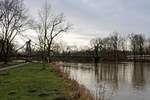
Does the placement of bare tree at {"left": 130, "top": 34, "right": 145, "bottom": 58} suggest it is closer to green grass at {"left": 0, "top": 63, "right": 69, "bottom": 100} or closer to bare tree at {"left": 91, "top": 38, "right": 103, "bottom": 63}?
bare tree at {"left": 91, "top": 38, "right": 103, "bottom": 63}

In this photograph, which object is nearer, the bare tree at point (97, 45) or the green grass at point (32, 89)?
the green grass at point (32, 89)

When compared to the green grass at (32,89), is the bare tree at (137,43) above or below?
above

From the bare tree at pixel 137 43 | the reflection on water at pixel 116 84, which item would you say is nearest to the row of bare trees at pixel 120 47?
the bare tree at pixel 137 43

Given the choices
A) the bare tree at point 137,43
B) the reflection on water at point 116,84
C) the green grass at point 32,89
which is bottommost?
the reflection on water at point 116,84

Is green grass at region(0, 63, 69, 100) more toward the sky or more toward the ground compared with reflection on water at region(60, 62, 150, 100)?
more toward the sky

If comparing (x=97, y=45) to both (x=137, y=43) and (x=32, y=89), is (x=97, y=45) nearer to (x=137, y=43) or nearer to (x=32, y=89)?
(x=137, y=43)

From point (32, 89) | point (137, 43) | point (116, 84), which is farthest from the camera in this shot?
point (137, 43)

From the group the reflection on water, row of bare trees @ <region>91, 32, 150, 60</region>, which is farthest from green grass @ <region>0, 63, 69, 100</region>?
row of bare trees @ <region>91, 32, 150, 60</region>

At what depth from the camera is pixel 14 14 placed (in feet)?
144

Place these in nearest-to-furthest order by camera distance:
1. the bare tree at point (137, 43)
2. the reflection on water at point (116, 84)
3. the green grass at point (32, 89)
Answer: the green grass at point (32, 89) → the reflection on water at point (116, 84) → the bare tree at point (137, 43)

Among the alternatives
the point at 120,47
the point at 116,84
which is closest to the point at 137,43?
the point at 120,47

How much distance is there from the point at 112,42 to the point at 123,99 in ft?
334

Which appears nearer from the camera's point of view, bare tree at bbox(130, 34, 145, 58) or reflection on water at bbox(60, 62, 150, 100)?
reflection on water at bbox(60, 62, 150, 100)

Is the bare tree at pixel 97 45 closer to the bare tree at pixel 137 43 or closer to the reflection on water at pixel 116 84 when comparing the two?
the bare tree at pixel 137 43
